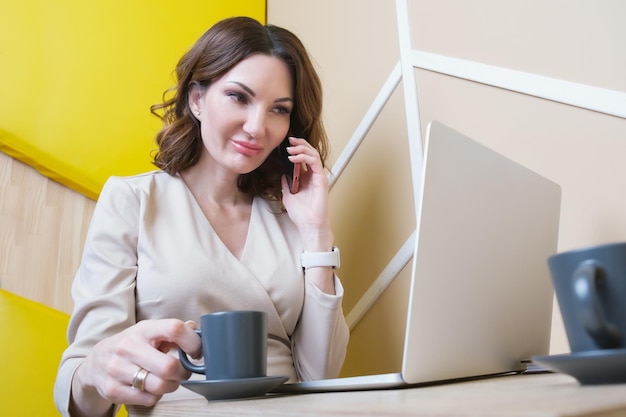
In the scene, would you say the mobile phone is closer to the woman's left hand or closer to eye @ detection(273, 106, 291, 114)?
the woman's left hand

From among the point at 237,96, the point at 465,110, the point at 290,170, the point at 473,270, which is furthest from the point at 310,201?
the point at 473,270

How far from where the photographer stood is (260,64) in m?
1.31

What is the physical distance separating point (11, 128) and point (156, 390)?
1028mm

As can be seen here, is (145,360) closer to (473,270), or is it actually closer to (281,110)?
(473,270)

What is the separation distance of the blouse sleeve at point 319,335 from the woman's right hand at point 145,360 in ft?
1.60

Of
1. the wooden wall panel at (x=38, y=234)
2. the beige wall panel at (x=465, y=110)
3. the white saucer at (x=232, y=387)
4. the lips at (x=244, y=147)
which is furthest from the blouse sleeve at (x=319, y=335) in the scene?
the wooden wall panel at (x=38, y=234)

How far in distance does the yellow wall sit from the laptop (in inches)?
40.6

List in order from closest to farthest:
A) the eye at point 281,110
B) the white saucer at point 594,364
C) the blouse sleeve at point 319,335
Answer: the white saucer at point 594,364 < the blouse sleeve at point 319,335 < the eye at point 281,110

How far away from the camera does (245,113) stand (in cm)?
127

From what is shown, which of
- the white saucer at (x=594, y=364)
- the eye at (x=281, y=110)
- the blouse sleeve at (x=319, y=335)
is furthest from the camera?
the eye at (x=281, y=110)

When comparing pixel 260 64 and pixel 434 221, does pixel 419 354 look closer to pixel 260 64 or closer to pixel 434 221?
pixel 434 221

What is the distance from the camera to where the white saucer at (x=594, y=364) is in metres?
0.51

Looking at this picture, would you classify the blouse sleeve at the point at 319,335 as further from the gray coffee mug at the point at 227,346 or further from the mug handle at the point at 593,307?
the mug handle at the point at 593,307

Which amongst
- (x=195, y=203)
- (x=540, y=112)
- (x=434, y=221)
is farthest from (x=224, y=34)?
(x=434, y=221)
